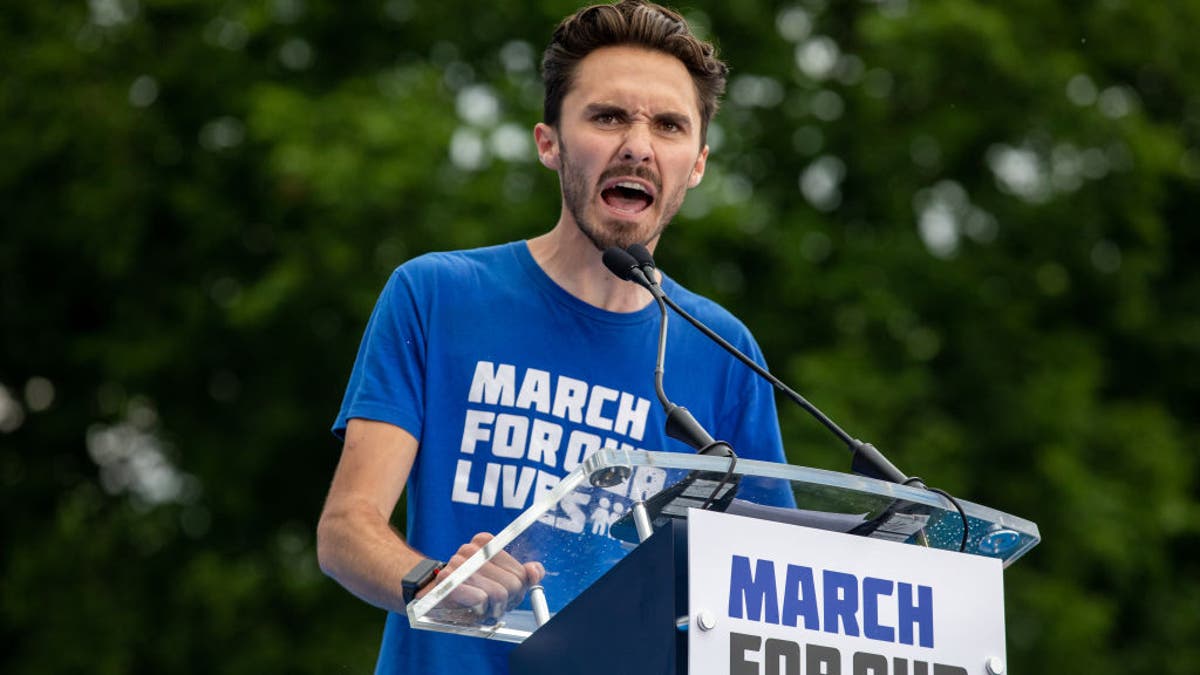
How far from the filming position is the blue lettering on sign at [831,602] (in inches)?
90.0

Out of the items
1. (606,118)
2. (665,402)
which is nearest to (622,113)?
(606,118)

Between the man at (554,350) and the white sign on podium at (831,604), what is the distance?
0.88 metres

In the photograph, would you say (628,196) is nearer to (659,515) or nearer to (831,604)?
(659,515)

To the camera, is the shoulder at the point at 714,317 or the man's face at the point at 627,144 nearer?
the man's face at the point at 627,144

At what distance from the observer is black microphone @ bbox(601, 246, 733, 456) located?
2520 millimetres

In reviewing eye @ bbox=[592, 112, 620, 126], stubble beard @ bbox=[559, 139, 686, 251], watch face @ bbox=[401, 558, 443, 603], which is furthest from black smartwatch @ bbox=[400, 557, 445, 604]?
eye @ bbox=[592, 112, 620, 126]

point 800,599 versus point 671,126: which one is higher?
point 671,126

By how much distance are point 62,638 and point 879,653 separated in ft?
32.5

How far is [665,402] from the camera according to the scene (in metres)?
2.65

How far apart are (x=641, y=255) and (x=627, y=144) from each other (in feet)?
1.33

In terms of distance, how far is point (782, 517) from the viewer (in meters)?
2.46

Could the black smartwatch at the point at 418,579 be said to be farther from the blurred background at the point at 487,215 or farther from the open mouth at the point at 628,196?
the blurred background at the point at 487,215

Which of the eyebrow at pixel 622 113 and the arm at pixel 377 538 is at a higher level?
the eyebrow at pixel 622 113

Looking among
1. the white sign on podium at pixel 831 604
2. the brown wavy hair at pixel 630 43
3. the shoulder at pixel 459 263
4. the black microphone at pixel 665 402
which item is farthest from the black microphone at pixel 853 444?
the brown wavy hair at pixel 630 43
